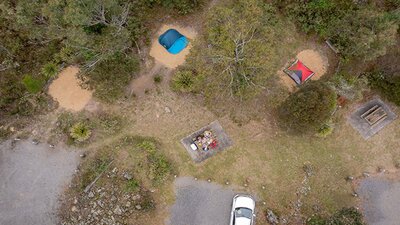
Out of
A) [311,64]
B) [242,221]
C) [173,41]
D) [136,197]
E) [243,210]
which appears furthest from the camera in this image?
[311,64]

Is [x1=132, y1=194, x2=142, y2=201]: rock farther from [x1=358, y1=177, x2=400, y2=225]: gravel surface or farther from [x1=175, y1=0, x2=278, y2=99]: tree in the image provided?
[x1=358, y1=177, x2=400, y2=225]: gravel surface

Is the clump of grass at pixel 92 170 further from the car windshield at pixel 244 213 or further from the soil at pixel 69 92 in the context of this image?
the car windshield at pixel 244 213

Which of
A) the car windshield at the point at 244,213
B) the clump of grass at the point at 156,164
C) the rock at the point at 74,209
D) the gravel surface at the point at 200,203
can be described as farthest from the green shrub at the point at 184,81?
the rock at the point at 74,209

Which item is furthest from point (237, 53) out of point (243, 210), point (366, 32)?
point (243, 210)

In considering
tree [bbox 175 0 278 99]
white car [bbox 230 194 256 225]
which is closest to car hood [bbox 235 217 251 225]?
white car [bbox 230 194 256 225]

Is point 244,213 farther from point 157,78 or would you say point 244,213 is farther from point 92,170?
point 157,78
